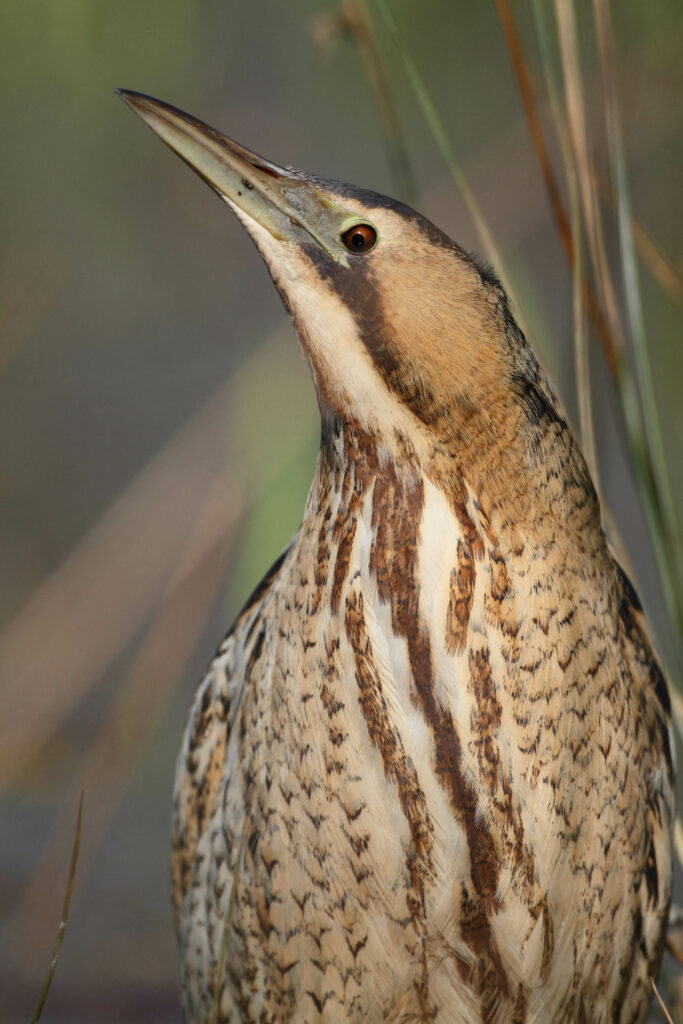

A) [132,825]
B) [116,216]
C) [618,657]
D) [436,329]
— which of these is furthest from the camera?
[116,216]

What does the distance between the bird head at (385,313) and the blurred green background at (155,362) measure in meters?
0.62

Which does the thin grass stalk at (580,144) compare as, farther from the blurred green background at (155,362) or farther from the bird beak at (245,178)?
the bird beak at (245,178)

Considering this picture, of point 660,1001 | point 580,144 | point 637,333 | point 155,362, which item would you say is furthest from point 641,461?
point 155,362

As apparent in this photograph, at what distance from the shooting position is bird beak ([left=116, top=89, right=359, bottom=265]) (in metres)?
1.26

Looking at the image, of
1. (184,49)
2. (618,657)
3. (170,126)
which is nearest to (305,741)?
(618,657)

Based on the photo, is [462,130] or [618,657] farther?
[462,130]

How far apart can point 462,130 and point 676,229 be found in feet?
3.01

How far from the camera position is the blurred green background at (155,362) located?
8.18 ft

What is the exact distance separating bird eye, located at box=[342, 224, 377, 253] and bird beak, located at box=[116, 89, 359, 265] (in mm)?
43

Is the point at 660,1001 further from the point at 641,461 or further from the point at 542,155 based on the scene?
the point at 542,155

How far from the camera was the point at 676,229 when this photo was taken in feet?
10.2

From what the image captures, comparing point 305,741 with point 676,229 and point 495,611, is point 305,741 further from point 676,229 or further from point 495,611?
point 676,229

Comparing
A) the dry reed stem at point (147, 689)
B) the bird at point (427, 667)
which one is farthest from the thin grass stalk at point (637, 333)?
the dry reed stem at point (147, 689)

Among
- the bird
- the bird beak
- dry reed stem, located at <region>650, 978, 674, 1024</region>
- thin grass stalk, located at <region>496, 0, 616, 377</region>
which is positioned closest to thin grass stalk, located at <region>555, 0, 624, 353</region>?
thin grass stalk, located at <region>496, 0, 616, 377</region>
